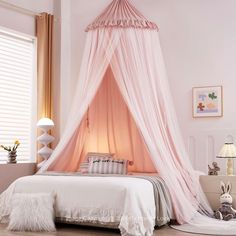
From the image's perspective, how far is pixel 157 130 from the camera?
524cm

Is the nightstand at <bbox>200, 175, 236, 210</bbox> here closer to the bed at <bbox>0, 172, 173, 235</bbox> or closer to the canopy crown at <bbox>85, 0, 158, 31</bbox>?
the bed at <bbox>0, 172, 173, 235</bbox>

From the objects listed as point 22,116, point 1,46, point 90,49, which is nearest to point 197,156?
point 90,49

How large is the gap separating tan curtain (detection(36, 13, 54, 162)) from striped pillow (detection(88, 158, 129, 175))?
54.1 inches

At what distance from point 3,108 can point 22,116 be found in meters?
0.39

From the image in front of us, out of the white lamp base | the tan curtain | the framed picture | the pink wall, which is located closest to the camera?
the white lamp base

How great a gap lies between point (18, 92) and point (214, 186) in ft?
10.3

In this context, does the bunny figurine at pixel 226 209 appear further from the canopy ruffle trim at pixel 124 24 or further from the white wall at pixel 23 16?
the white wall at pixel 23 16

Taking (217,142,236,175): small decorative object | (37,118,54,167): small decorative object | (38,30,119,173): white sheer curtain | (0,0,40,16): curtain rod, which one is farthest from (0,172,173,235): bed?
(0,0,40,16): curtain rod

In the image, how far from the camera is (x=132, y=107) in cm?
531

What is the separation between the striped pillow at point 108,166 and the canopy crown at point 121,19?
1.75 metres

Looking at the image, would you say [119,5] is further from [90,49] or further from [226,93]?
[226,93]

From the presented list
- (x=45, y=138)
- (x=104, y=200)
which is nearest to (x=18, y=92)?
(x=45, y=138)

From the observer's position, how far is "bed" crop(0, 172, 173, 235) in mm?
4430

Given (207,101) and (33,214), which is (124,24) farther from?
(33,214)
